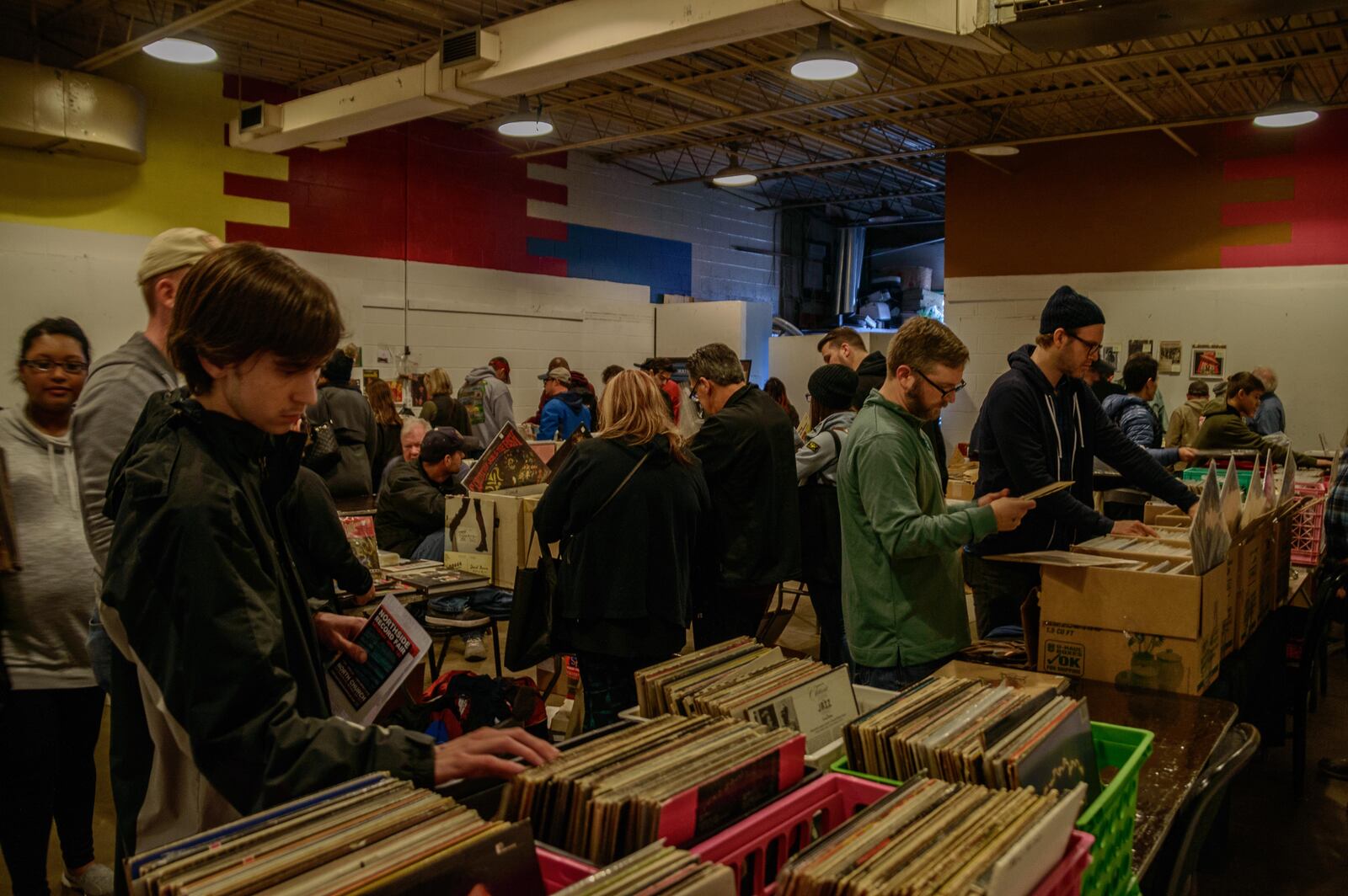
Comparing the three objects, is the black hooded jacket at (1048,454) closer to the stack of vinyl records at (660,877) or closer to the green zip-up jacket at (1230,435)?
the stack of vinyl records at (660,877)

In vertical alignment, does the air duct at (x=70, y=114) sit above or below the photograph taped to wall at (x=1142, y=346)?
above

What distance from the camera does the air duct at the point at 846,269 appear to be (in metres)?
16.2

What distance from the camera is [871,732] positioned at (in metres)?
1.29

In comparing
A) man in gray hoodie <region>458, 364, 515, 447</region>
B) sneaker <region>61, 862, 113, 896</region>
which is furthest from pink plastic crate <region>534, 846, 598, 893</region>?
man in gray hoodie <region>458, 364, 515, 447</region>

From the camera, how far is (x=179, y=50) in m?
6.52

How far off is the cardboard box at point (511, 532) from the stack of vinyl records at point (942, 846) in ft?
11.4

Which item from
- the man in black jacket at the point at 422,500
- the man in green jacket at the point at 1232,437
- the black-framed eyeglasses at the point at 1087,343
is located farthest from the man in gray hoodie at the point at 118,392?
the man in green jacket at the point at 1232,437

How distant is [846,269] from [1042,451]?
13.7m

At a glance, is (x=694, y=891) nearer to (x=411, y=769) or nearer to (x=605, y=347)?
(x=411, y=769)

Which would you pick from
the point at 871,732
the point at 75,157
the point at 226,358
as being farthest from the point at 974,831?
the point at 75,157

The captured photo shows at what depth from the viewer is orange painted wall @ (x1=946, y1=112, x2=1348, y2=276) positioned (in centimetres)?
962

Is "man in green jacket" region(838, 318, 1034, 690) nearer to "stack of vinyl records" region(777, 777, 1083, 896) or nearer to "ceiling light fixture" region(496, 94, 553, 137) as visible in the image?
"stack of vinyl records" region(777, 777, 1083, 896)

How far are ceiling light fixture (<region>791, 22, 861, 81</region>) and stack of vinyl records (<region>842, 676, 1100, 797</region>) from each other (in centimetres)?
554

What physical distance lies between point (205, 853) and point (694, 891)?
1.42 ft
